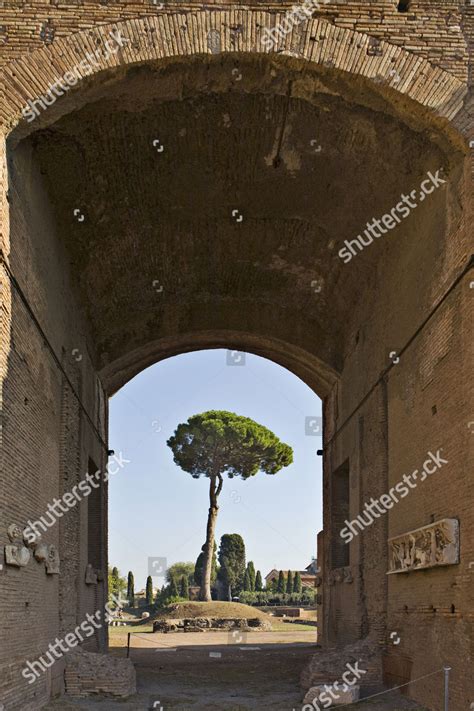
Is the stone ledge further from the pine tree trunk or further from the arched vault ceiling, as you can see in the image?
the pine tree trunk

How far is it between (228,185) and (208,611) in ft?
73.5

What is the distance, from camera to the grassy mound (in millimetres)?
30734

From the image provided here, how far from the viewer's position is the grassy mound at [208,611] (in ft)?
101

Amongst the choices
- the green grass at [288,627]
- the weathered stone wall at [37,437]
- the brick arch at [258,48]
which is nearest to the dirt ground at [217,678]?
the weathered stone wall at [37,437]

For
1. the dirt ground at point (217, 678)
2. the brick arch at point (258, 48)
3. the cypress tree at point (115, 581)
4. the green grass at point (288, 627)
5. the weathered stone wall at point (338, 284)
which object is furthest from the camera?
the cypress tree at point (115, 581)

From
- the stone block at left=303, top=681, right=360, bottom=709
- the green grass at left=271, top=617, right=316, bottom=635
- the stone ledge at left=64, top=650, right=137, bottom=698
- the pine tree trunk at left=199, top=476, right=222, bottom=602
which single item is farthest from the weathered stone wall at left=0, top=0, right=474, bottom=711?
the pine tree trunk at left=199, top=476, right=222, bottom=602

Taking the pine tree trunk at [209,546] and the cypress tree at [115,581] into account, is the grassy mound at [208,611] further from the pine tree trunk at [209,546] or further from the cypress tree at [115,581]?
the cypress tree at [115,581]

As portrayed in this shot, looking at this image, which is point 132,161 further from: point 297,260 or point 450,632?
point 450,632

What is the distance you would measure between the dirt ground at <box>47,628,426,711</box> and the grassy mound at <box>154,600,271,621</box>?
7.22m

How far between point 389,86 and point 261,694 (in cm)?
785

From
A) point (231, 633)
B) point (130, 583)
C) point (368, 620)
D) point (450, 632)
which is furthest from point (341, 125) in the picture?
point (130, 583)

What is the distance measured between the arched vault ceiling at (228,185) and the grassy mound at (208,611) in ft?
56.2

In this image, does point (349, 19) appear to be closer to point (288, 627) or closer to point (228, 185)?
point (228, 185)

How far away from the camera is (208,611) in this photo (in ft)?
102
